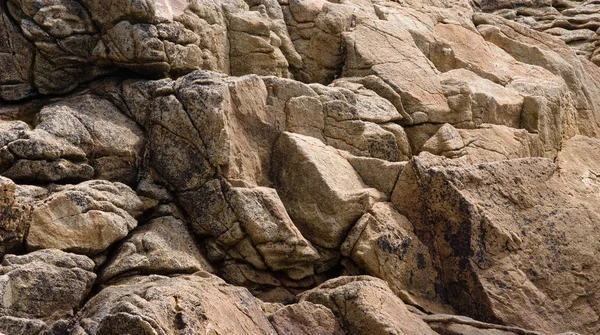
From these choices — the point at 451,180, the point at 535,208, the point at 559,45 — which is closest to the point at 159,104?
the point at 451,180

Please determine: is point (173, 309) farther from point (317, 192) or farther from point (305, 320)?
point (317, 192)

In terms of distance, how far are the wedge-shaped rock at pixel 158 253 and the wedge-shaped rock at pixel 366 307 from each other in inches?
150

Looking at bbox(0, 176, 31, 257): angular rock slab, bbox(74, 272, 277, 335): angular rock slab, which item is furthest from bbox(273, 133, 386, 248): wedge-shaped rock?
bbox(0, 176, 31, 257): angular rock slab

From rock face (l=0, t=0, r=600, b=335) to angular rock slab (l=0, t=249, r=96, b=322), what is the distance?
0.17 feet

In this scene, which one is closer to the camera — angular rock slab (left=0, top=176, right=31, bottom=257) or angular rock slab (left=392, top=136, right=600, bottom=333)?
angular rock slab (left=0, top=176, right=31, bottom=257)

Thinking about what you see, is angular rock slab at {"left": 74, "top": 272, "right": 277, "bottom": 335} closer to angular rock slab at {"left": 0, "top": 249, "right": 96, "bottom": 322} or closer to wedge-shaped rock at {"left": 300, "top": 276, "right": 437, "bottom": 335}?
angular rock slab at {"left": 0, "top": 249, "right": 96, "bottom": 322}

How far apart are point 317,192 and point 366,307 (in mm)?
5794

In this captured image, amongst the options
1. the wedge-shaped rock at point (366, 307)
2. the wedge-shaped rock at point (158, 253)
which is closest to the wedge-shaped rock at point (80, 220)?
the wedge-shaped rock at point (158, 253)

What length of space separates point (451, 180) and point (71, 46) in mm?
13626

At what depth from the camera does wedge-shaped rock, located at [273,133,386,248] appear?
3155 cm

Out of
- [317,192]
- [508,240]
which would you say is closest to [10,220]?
[317,192]

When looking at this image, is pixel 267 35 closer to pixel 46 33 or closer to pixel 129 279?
pixel 46 33

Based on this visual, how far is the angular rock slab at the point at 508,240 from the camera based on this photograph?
30.3m

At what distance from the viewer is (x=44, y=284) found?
2630 cm
